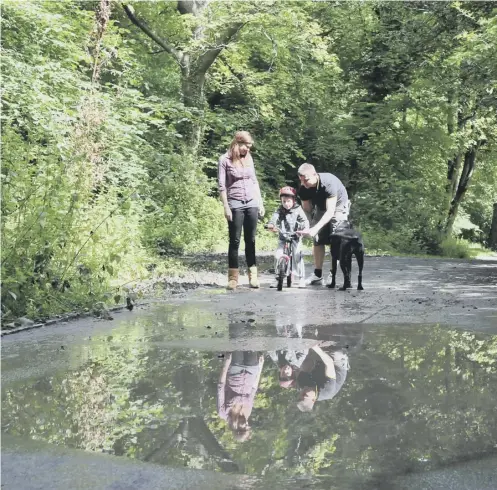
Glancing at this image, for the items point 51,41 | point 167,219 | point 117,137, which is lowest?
point 167,219

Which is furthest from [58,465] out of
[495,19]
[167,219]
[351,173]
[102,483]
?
[351,173]

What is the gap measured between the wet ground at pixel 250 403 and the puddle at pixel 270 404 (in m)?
0.01

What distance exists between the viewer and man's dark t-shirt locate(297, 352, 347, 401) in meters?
5.63

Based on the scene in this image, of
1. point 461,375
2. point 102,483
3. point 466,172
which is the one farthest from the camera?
point 466,172

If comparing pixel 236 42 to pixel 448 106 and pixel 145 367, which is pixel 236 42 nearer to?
pixel 448 106

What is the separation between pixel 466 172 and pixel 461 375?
133 feet

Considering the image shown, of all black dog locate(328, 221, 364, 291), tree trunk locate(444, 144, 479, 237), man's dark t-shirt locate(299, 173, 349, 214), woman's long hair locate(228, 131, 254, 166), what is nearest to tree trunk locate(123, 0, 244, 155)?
man's dark t-shirt locate(299, 173, 349, 214)

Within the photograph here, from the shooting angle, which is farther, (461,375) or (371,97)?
(371,97)

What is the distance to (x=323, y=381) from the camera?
5984 millimetres

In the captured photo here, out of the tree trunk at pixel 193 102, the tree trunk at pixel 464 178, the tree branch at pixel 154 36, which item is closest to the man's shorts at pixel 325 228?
the tree trunk at pixel 193 102

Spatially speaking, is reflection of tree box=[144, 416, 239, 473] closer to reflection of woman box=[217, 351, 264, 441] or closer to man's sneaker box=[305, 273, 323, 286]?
reflection of woman box=[217, 351, 264, 441]

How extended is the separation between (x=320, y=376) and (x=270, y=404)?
3.11 ft

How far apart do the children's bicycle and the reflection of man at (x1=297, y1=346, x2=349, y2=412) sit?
211 inches

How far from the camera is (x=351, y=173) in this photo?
36969 millimetres
